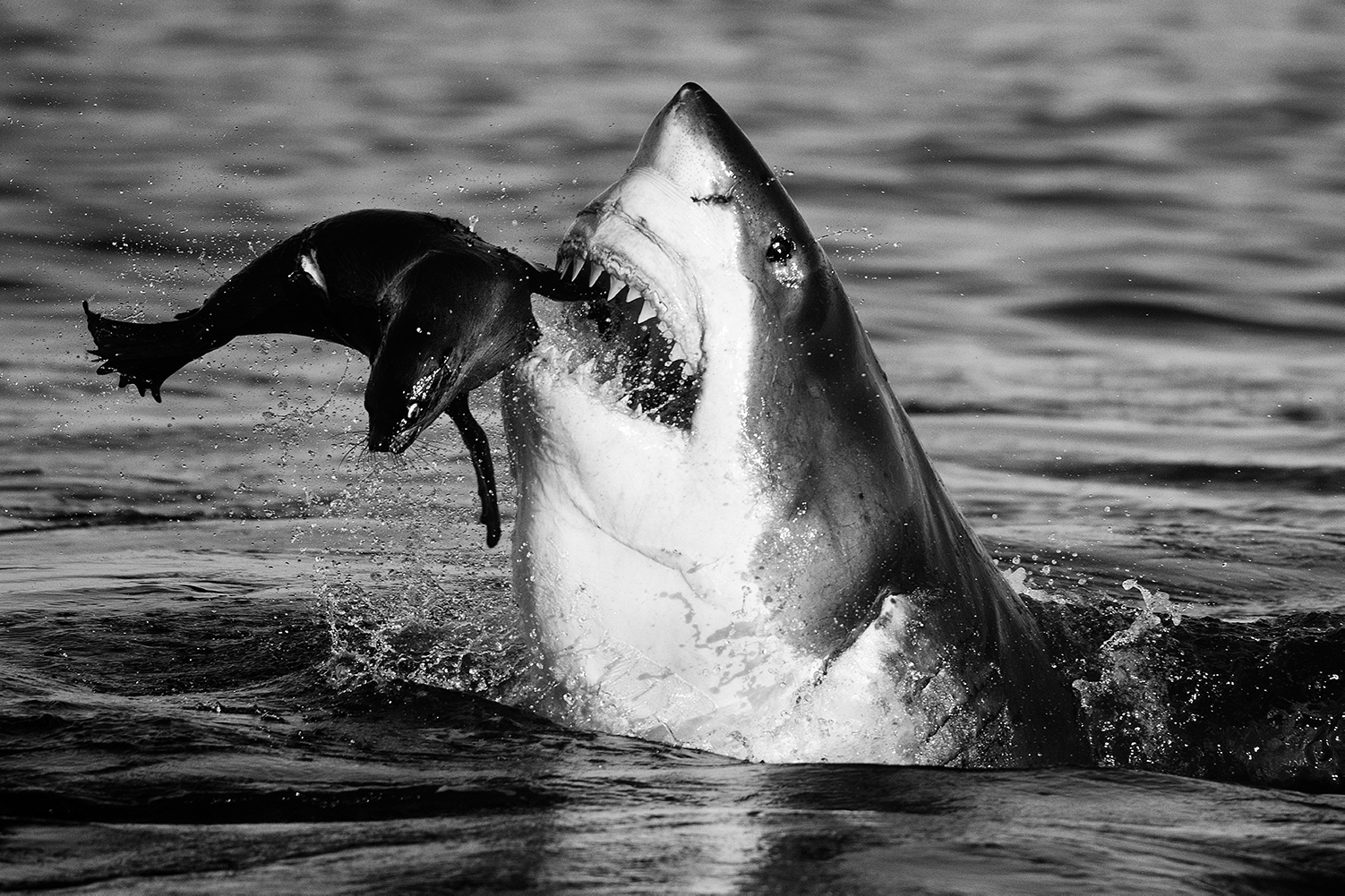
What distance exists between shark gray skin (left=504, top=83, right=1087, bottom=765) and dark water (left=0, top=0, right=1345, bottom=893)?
16 centimetres

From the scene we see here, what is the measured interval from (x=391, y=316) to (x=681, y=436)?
0.55 metres

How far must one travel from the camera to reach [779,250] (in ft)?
11.8

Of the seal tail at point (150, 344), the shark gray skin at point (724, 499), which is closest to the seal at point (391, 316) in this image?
the seal tail at point (150, 344)

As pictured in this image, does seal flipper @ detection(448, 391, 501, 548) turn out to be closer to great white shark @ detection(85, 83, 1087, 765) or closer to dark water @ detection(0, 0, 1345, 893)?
great white shark @ detection(85, 83, 1087, 765)

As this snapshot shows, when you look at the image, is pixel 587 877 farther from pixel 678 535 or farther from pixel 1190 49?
pixel 1190 49

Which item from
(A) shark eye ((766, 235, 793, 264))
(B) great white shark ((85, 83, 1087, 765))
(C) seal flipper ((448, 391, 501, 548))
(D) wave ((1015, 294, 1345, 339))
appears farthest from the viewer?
(D) wave ((1015, 294, 1345, 339))

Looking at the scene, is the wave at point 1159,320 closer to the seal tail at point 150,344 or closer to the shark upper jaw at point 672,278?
the shark upper jaw at point 672,278

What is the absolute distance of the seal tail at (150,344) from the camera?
12.2ft

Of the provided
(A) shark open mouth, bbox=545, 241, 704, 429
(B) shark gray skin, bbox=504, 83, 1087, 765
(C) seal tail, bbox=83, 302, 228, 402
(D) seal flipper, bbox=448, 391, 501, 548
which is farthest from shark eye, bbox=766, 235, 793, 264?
(C) seal tail, bbox=83, 302, 228, 402

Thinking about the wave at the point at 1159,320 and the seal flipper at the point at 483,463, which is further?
the wave at the point at 1159,320

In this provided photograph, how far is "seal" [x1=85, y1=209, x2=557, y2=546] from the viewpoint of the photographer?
334 cm

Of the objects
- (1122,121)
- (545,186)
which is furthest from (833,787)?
(1122,121)

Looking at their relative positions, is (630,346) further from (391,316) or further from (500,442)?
(500,442)

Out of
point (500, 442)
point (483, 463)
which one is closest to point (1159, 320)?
point (500, 442)
